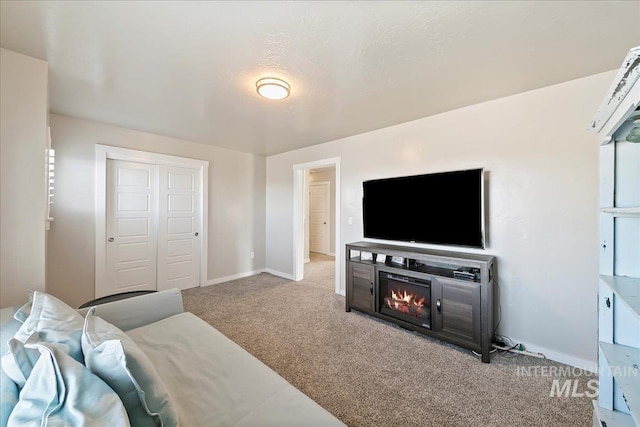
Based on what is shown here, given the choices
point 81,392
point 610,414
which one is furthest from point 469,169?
Result: point 81,392

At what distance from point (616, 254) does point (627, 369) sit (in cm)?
56

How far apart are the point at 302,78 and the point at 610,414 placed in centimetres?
283

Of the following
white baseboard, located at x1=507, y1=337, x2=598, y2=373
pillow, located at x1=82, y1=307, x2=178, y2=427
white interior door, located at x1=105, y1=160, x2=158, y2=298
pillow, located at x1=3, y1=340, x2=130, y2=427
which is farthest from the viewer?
white interior door, located at x1=105, y1=160, x2=158, y2=298

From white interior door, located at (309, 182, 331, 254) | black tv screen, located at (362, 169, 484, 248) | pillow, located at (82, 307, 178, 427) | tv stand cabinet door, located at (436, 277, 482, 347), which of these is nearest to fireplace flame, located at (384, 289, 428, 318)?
tv stand cabinet door, located at (436, 277, 482, 347)

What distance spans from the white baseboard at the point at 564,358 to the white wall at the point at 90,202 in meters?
4.26

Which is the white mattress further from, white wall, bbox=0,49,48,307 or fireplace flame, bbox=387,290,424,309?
fireplace flame, bbox=387,290,424,309

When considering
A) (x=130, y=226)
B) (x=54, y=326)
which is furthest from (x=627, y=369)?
(x=130, y=226)

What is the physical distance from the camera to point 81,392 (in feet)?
2.30

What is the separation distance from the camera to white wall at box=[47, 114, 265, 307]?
3004 mm

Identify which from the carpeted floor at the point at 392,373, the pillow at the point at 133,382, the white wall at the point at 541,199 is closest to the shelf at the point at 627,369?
the carpeted floor at the point at 392,373

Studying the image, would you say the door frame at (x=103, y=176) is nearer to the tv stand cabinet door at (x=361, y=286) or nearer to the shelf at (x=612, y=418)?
the tv stand cabinet door at (x=361, y=286)

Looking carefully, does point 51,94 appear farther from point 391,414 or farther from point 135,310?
point 391,414

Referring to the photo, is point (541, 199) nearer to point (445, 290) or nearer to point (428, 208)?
point (428, 208)

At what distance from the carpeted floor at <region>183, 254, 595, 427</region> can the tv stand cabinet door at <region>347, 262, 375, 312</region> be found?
15 cm
